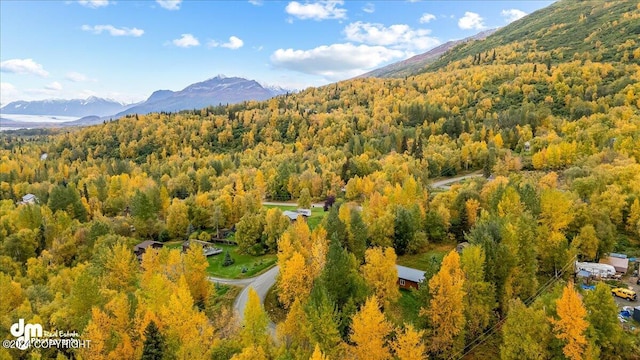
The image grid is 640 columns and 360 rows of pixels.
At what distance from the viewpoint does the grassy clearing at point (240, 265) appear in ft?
193

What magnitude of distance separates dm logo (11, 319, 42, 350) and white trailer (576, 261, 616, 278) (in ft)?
190

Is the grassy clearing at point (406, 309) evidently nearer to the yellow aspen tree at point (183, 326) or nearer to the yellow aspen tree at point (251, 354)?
the yellow aspen tree at point (251, 354)

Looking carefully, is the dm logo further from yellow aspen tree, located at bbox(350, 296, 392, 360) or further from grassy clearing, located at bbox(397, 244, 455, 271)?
grassy clearing, located at bbox(397, 244, 455, 271)

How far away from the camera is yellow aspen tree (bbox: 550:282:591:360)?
97.6 ft

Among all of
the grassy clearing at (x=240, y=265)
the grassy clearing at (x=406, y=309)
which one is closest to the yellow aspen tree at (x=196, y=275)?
the grassy clearing at (x=240, y=265)

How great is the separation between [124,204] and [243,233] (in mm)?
48660

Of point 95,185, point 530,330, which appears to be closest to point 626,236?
point 530,330

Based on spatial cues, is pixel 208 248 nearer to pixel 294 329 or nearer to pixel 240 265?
pixel 240 265

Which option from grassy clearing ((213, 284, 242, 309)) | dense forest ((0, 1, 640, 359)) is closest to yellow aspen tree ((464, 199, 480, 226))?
dense forest ((0, 1, 640, 359))

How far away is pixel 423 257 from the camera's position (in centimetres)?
5747

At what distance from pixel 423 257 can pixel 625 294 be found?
77.2 feet

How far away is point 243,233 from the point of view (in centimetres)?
6750

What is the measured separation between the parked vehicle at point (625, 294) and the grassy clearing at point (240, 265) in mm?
43943

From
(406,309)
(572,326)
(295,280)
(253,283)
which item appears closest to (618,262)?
(572,326)
